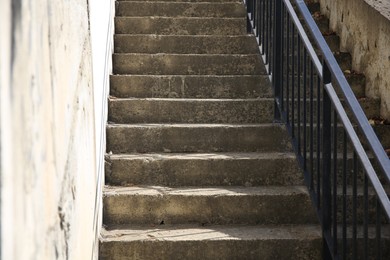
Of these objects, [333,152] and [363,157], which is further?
[333,152]

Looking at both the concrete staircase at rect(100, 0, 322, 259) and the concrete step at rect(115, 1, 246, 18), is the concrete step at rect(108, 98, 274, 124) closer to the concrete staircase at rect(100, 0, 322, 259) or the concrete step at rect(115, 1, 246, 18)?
the concrete staircase at rect(100, 0, 322, 259)

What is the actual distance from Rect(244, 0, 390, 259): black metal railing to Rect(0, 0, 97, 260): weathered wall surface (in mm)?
1376

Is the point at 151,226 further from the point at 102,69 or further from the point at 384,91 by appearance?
the point at 384,91

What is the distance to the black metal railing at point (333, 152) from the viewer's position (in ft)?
10.6

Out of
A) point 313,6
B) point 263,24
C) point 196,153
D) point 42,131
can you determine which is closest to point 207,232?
point 196,153

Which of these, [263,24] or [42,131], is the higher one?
[263,24]

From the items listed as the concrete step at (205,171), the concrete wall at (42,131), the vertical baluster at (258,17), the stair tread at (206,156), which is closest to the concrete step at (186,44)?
the vertical baluster at (258,17)

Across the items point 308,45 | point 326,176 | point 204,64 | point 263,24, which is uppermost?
point 263,24

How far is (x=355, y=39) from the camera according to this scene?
5.86 meters

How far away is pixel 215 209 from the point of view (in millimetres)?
4371

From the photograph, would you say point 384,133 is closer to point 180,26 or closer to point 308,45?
point 308,45

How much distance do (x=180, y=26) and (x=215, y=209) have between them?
2.67m

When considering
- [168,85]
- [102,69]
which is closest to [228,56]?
[168,85]

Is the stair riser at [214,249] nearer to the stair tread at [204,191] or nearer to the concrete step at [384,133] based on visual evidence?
the stair tread at [204,191]
